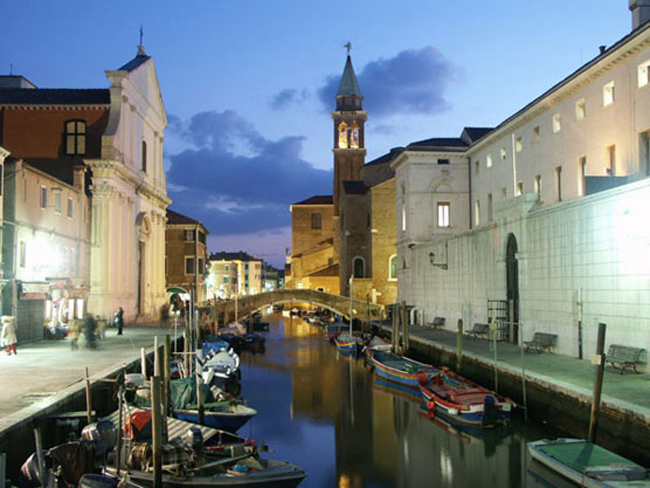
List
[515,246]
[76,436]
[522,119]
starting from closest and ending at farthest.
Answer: [76,436], [515,246], [522,119]

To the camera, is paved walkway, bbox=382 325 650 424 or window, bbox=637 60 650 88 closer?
paved walkway, bbox=382 325 650 424

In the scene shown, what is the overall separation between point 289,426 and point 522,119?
57.5 feet

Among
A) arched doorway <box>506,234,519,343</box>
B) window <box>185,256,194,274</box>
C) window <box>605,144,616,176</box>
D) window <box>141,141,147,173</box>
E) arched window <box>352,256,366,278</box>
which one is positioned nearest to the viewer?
window <box>605,144,616,176</box>

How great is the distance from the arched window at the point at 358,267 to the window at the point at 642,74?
33.3m

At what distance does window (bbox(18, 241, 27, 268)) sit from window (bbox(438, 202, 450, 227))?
22.0 m

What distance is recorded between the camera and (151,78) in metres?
37.1

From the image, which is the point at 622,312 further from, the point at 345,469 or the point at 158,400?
the point at 158,400

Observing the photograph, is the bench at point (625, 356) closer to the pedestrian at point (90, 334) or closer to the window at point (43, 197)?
the pedestrian at point (90, 334)

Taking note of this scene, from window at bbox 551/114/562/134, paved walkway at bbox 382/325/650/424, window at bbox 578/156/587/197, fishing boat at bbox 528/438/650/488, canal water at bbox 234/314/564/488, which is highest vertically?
window at bbox 551/114/562/134

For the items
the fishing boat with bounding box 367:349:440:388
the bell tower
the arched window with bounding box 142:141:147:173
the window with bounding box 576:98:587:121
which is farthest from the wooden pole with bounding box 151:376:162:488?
the bell tower

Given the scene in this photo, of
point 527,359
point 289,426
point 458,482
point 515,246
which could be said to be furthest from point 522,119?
point 458,482

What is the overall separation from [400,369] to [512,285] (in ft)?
16.9

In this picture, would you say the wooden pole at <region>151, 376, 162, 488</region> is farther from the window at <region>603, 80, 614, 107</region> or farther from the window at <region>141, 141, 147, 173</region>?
the window at <region>141, 141, 147, 173</region>

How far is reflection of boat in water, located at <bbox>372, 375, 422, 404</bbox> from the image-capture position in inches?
778
